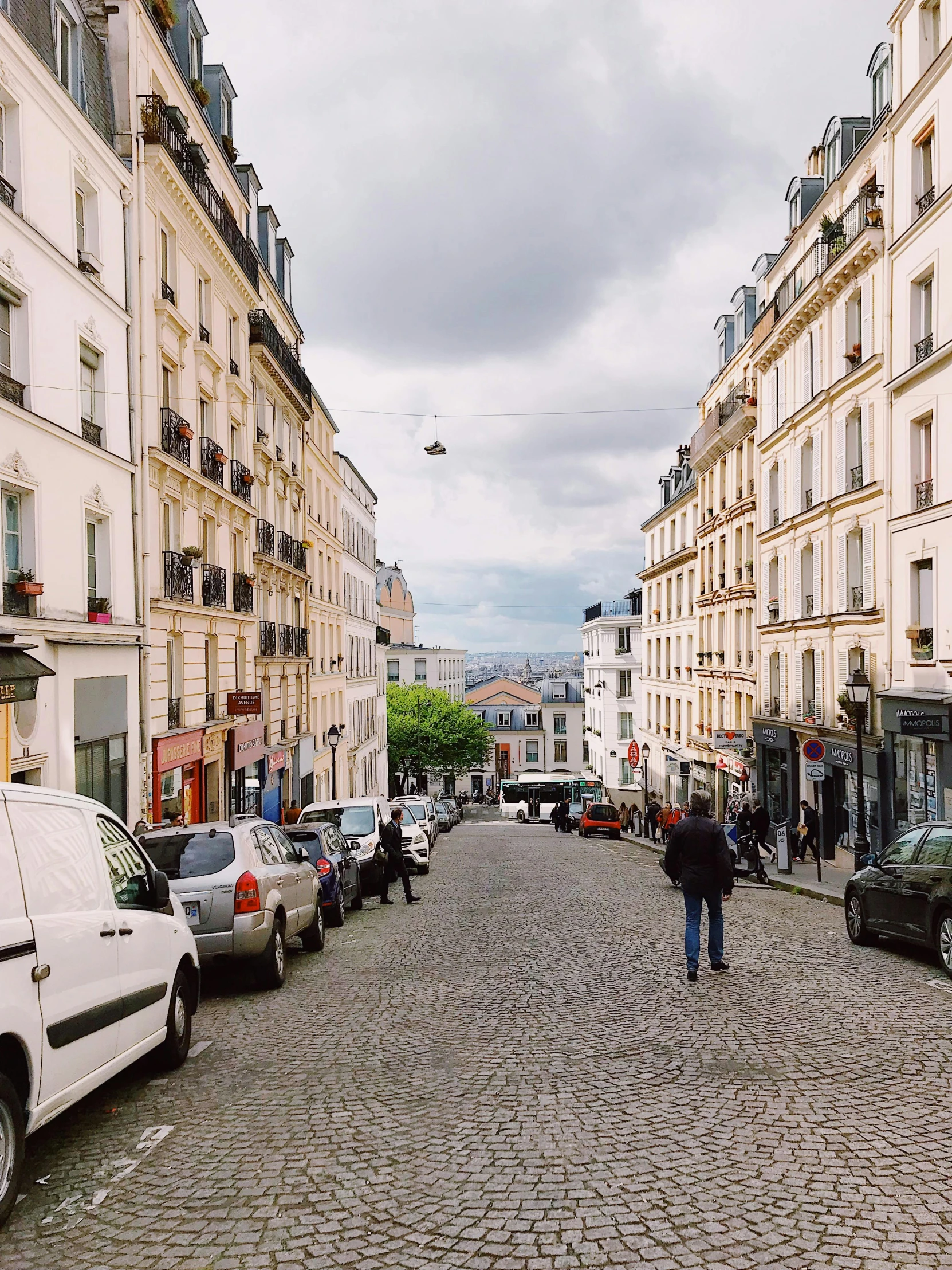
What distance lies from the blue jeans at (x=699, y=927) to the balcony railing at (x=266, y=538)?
22.7 m

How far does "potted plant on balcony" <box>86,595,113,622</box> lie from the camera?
54.7ft

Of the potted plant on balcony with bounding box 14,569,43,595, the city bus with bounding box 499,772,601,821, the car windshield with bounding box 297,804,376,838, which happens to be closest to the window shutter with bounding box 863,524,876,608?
the car windshield with bounding box 297,804,376,838

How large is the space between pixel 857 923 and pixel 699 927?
321 centimetres

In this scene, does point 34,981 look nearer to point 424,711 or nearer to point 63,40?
point 63,40

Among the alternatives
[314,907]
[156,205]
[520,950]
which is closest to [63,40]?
[156,205]

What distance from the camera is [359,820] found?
19.8 meters

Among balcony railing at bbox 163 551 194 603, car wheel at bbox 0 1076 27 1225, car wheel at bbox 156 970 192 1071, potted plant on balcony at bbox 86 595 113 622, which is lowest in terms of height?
car wheel at bbox 156 970 192 1071

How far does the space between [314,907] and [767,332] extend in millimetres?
25643

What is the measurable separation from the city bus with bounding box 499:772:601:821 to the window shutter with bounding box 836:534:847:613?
37687mm

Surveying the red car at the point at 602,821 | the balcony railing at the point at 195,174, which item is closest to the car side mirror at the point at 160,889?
the balcony railing at the point at 195,174

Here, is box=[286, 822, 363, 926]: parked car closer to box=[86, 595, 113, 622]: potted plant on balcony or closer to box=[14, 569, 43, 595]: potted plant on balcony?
box=[86, 595, 113, 622]: potted plant on balcony

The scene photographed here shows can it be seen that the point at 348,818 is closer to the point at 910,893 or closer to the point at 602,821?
the point at 910,893

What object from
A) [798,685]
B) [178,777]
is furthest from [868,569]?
[178,777]

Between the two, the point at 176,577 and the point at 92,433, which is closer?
the point at 92,433
